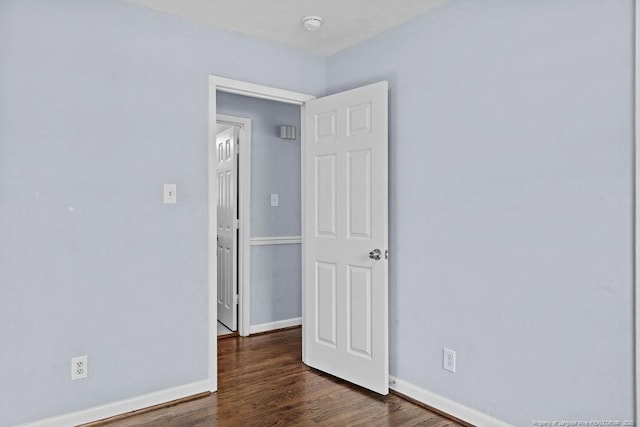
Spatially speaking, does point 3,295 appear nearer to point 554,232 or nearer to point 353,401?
point 353,401

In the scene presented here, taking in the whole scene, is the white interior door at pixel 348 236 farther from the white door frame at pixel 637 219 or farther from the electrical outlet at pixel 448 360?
the white door frame at pixel 637 219

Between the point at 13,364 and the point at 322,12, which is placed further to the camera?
the point at 322,12

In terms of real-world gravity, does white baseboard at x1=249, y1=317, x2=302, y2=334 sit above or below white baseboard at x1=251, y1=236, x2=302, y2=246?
below

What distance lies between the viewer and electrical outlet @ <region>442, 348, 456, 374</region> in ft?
8.16

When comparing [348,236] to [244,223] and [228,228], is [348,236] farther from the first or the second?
[228,228]

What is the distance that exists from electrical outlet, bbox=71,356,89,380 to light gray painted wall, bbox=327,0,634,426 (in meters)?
1.85

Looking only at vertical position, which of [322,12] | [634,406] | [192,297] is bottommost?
[634,406]

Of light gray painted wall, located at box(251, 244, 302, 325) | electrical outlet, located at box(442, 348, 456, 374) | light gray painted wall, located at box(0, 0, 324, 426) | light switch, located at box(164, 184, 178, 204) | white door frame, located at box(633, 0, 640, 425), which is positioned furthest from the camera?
light gray painted wall, located at box(251, 244, 302, 325)

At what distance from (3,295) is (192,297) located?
98 centimetres

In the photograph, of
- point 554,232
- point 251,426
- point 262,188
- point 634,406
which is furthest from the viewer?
point 262,188

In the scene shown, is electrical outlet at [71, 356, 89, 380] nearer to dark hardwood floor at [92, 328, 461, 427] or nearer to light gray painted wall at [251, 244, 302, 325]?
dark hardwood floor at [92, 328, 461, 427]

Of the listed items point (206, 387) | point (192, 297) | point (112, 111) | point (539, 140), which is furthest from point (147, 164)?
point (539, 140)

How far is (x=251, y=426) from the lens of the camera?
2363 millimetres

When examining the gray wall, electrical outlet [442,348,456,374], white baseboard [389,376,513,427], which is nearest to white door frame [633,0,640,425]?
white baseboard [389,376,513,427]
